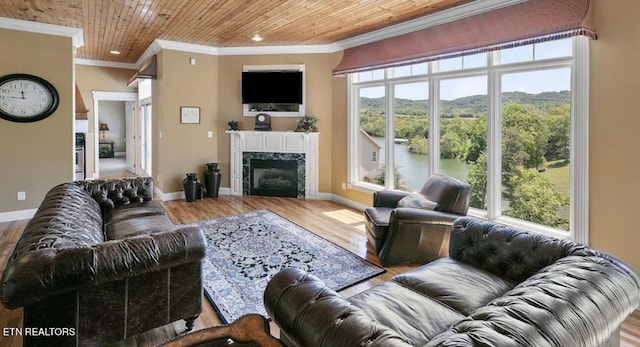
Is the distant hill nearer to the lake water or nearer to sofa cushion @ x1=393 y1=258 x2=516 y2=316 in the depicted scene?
the lake water

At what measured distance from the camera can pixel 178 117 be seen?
21.0 ft

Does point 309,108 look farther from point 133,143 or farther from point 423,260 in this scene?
point 133,143

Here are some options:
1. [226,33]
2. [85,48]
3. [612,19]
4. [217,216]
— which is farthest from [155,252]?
[85,48]

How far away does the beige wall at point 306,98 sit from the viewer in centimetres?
635

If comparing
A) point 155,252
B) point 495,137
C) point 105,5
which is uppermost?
point 105,5

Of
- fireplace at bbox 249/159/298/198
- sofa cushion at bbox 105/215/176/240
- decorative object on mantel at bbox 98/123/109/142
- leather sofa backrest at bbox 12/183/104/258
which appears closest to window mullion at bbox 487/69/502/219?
sofa cushion at bbox 105/215/176/240

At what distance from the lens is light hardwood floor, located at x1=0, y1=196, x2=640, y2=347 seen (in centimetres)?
234

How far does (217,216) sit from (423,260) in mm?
3186

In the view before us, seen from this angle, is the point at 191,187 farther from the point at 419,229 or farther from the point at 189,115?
the point at 419,229

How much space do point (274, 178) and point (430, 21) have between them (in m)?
3.88

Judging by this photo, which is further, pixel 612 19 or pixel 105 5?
pixel 105 5

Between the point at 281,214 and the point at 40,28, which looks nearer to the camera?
the point at 40,28

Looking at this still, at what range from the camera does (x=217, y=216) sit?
5297 millimetres

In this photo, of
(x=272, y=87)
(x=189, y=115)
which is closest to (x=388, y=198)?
(x=272, y=87)
